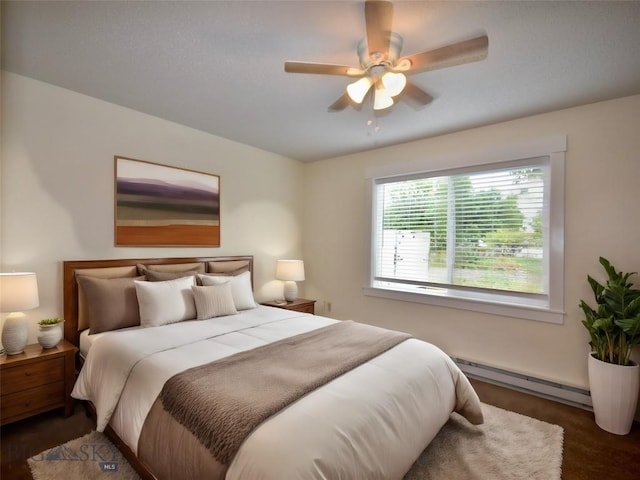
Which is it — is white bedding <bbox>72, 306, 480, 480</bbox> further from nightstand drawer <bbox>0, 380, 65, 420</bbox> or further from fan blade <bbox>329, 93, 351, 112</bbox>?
fan blade <bbox>329, 93, 351, 112</bbox>

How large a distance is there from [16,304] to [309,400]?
208 centimetres

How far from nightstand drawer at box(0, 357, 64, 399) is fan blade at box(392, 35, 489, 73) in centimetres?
302

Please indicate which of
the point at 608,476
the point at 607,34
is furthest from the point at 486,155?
the point at 608,476

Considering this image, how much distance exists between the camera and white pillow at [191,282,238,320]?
2.72m

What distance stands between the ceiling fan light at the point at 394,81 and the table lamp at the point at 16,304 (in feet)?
8.72

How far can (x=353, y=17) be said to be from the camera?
5.40 feet

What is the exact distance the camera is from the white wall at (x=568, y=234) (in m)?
2.45

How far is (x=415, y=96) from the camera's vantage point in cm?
203

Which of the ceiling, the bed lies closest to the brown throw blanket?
the bed

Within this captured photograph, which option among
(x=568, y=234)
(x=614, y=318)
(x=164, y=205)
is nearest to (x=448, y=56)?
(x=568, y=234)

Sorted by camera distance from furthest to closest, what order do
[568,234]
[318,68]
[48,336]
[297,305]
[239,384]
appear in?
[297,305] → [568,234] → [48,336] → [318,68] → [239,384]

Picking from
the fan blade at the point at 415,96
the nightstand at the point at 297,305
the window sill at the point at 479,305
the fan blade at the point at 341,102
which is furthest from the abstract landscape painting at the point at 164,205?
the fan blade at the point at 415,96

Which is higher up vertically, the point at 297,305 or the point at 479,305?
the point at 479,305

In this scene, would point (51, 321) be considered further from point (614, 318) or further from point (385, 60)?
point (614, 318)
